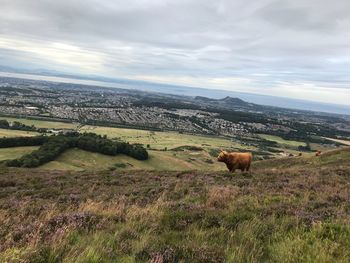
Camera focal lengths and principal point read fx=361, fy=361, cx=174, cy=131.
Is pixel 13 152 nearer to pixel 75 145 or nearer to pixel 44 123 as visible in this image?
pixel 75 145

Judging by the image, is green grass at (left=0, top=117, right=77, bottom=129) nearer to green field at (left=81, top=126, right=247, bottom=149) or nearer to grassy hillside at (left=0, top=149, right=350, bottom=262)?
green field at (left=81, top=126, right=247, bottom=149)

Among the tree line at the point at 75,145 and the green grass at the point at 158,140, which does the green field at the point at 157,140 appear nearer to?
the green grass at the point at 158,140

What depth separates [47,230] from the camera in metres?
6.34

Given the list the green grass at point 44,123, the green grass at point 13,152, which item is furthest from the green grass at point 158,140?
the green grass at point 13,152

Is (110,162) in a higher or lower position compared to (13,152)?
higher

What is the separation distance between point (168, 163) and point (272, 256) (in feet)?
278

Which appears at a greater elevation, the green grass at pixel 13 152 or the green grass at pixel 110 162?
the green grass at pixel 110 162

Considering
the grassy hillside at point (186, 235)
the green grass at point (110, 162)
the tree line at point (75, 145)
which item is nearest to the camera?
the grassy hillside at point (186, 235)

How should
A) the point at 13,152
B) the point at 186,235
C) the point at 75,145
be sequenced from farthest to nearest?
the point at 75,145, the point at 13,152, the point at 186,235

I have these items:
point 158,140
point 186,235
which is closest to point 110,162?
point 158,140

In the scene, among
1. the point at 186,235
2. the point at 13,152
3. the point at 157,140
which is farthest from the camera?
the point at 157,140

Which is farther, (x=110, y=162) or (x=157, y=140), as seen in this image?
(x=157, y=140)

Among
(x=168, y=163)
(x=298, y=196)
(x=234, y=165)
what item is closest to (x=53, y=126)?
(x=168, y=163)

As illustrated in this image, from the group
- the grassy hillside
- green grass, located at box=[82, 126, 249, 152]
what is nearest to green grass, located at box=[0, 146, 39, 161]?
green grass, located at box=[82, 126, 249, 152]
